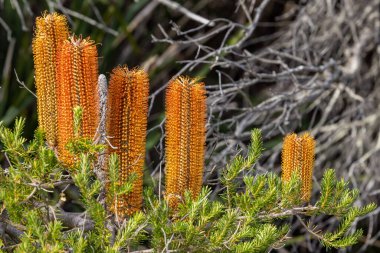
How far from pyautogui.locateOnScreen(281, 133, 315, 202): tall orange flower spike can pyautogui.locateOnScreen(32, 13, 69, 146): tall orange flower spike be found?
56 cm

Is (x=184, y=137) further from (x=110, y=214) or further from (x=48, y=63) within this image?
(x=48, y=63)

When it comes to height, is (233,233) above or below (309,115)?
above

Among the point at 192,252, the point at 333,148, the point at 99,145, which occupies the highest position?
the point at 99,145

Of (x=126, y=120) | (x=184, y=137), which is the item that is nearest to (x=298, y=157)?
(x=184, y=137)

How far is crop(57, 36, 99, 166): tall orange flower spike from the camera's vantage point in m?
1.80

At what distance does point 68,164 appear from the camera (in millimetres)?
1798

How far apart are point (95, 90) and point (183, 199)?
343mm

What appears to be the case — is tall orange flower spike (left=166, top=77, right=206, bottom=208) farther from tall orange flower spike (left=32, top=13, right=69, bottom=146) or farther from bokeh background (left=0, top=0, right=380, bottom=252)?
bokeh background (left=0, top=0, right=380, bottom=252)

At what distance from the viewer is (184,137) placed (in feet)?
6.21

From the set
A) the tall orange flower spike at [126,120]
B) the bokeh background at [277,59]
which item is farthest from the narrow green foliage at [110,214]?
the bokeh background at [277,59]

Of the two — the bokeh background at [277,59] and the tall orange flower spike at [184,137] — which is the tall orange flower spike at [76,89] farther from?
the bokeh background at [277,59]

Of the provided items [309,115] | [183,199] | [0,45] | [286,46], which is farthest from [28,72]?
[183,199]

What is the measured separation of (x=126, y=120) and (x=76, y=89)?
0.13 meters

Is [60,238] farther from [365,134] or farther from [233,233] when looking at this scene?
[365,134]
